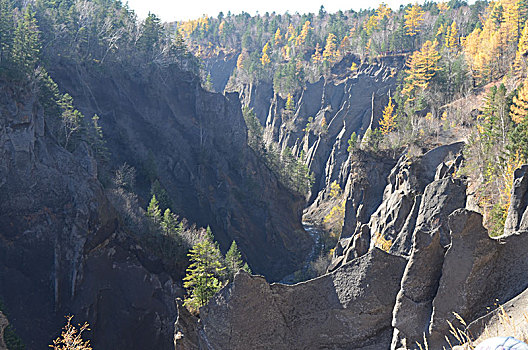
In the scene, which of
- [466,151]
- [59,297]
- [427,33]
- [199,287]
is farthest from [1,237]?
[427,33]

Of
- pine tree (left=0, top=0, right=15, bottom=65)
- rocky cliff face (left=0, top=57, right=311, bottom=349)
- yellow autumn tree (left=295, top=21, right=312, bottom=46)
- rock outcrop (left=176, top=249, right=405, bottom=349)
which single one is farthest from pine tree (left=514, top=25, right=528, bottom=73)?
yellow autumn tree (left=295, top=21, right=312, bottom=46)

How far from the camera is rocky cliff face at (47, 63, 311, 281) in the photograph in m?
62.8

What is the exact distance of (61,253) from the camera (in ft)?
116

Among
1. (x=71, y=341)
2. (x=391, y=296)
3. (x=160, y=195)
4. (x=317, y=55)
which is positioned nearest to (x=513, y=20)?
(x=317, y=55)

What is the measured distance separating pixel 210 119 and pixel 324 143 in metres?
37.0

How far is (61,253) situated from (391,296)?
2976cm

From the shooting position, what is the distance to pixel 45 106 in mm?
46531

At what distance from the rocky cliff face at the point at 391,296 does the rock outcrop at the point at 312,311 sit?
0.10 feet

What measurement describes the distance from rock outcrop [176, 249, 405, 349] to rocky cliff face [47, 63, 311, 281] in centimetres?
4420

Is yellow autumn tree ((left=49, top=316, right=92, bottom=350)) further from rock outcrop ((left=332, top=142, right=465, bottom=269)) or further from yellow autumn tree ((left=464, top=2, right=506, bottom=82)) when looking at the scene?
yellow autumn tree ((left=464, top=2, right=506, bottom=82))

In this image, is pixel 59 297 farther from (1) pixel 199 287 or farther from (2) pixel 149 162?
(2) pixel 149 162

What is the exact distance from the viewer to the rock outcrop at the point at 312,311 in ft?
45.4

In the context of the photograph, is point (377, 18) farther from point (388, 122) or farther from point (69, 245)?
point (69, 245)

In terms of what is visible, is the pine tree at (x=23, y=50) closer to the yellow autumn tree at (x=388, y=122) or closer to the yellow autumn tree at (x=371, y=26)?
the yellow autumn tree at (x=388, y=122)
